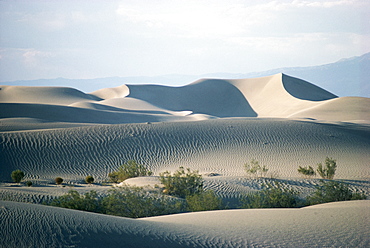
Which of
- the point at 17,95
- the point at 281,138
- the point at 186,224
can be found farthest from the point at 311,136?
the point at 17,95

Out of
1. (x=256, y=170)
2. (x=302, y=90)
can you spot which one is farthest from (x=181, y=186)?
(x=302, y=90)

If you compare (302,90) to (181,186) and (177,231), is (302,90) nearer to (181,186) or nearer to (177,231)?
(181,186)

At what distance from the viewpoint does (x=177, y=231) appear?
6.40m

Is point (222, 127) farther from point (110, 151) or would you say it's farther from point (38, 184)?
point (38, 184)

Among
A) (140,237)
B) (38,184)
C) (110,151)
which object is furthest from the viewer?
(110,151)

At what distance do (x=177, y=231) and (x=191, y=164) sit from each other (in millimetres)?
13751

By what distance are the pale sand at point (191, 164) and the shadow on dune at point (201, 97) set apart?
15.7 meters

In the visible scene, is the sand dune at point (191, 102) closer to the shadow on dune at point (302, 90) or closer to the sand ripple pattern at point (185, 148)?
the shadow on dune at point (302, 90)

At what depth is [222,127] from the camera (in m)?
26.3

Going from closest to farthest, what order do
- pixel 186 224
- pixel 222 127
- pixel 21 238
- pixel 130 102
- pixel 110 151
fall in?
pixel 21 238 < pixel 186 224 < pixel 110 151 < pixel 222 127 < pixel 130 102

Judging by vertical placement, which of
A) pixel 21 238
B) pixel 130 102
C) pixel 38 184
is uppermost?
pixel 130 102

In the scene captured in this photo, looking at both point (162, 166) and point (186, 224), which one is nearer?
point (186, 224)

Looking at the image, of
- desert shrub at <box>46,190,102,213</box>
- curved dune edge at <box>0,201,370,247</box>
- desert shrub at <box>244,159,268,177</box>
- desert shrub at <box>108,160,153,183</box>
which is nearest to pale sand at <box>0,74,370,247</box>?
curved dune edge at <box>0,201,370,247</box>

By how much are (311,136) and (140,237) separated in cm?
2102
